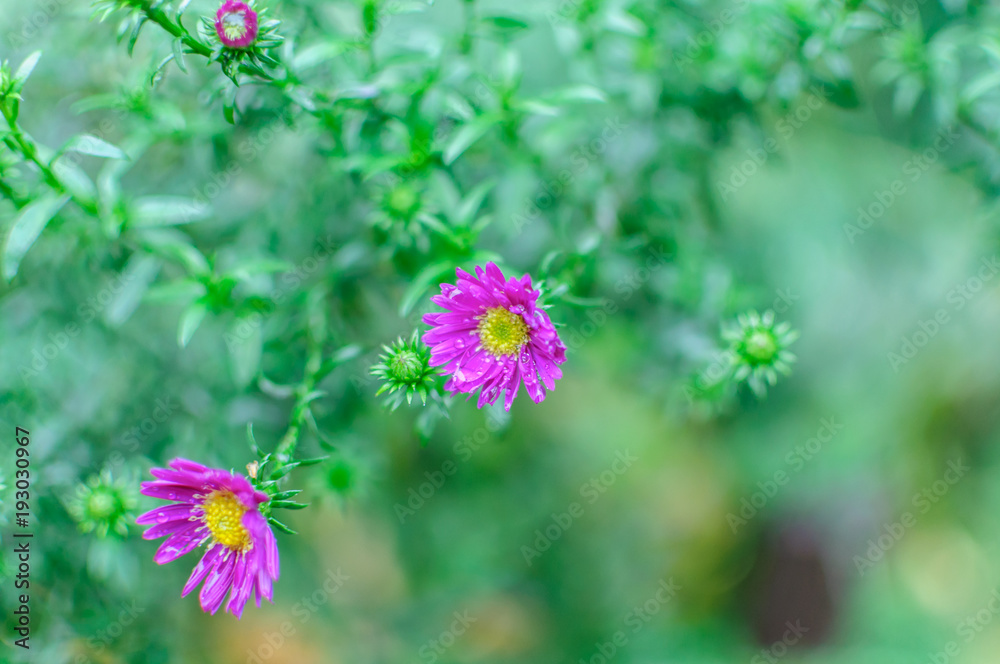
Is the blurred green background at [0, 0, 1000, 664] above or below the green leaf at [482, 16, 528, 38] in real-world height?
below

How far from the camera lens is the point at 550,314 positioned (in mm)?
1495

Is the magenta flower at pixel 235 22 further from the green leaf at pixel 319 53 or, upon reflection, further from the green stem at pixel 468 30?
the green stem at pixel 468 30

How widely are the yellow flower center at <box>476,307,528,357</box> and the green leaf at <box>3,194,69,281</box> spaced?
0.83 meters

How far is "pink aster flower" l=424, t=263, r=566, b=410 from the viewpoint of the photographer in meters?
1.23


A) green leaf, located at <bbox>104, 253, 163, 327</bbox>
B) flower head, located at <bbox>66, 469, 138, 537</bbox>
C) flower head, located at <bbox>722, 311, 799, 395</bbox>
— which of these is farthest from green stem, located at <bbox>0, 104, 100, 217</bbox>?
flower head, located at <bbox>722, 311, 799, 395</bbox>

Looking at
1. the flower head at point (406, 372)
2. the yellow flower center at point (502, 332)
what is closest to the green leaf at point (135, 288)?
the flower head at point (406, 372)

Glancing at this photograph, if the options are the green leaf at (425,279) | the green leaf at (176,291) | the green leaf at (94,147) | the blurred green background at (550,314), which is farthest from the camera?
the blurred green background at (550,314)

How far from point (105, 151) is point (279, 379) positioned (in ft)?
2.15

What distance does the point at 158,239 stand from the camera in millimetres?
1648

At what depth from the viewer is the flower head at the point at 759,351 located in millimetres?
1474

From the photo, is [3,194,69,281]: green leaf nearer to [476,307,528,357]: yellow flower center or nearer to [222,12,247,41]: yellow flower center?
[222,12,247,41]: yellow flower center

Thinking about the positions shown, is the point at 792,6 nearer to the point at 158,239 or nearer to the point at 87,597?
the point at 158,239

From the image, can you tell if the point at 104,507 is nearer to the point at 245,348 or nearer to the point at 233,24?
the point at 245,348

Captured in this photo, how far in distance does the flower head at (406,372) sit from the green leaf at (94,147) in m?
0.59
